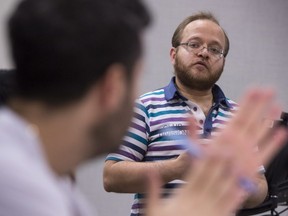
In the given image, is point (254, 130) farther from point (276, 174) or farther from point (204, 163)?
point (276, 174)

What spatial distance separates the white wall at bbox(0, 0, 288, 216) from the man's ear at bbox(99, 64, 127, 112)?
2.26 metres

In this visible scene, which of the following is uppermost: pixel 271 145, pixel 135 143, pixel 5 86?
pixel 135 143

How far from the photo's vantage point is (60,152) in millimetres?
658

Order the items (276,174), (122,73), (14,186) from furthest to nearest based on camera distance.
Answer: (276,174) < (122,73) < (14,186)

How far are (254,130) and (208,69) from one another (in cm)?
116

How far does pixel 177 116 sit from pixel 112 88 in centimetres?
109

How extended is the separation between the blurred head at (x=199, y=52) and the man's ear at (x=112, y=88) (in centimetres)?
115

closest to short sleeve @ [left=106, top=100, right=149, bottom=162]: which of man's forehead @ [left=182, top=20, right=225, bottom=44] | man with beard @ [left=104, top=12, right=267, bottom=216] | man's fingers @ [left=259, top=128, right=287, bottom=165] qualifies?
man with beard @ [left=104, top=12, right=267, bottom=216]

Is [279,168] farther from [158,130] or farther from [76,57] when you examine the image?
[76,57]

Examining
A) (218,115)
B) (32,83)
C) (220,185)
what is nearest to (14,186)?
(32,83)

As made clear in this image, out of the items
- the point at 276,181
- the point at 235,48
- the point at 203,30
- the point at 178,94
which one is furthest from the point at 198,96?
the point at 235,48

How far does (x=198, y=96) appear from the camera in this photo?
1887 millimetres

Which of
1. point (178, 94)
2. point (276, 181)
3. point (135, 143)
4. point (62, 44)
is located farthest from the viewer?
point (276, 181)

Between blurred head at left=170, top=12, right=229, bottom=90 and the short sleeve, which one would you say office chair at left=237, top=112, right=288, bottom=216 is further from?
the short sleeve
